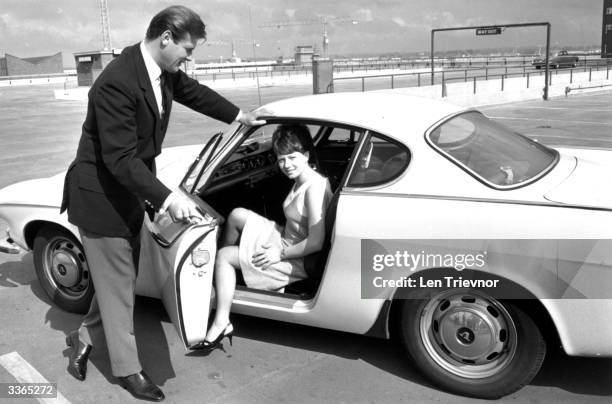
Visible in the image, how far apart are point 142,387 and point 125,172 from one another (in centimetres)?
120

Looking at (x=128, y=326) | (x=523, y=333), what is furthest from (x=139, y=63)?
(x=523, y=333)

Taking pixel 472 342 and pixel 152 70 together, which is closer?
pixel 152 70

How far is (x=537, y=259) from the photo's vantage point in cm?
288

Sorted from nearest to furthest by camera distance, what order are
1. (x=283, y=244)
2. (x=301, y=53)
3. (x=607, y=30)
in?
(x=283, y=244)
(x=301, y=53)
(x=607, y=30)

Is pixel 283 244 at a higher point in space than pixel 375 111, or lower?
lower

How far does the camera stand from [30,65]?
66375mm

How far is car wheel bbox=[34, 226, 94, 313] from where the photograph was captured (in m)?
4.31

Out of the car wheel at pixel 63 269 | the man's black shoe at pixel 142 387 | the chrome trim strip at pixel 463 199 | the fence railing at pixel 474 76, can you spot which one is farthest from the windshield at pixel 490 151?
the fence railing at pixel 474 76

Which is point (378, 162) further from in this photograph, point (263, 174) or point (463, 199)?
point (263, 174)

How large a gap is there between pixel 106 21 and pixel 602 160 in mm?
79908

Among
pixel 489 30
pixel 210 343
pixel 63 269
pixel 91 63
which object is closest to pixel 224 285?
pixel 210 343

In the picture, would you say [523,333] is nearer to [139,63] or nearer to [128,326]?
[128,326]

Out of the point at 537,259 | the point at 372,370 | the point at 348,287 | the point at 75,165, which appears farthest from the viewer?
the point at 372,370

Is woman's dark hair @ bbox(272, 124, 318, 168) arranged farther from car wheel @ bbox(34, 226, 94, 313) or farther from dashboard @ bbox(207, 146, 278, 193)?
car wheel @ bbox(34, 226, 94, 313)
